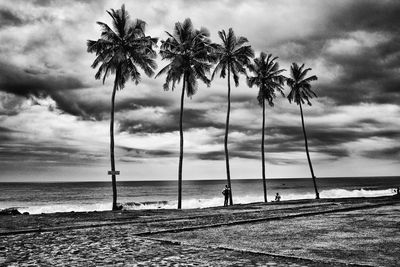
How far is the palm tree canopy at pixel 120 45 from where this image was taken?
1086 inches

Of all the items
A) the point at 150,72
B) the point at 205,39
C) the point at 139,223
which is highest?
the point at 205,39

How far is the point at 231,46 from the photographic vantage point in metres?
35.7

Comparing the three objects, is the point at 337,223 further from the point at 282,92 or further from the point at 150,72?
the point at 282,92

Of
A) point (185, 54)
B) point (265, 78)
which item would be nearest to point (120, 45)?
point (185, 54)

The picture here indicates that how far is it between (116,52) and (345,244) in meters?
22.1

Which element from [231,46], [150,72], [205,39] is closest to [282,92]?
[231,46]

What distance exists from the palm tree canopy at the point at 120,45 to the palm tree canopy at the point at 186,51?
8.85ft

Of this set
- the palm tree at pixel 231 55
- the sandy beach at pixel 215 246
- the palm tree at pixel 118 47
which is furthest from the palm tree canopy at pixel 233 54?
the sandy beach at pixel 215 246

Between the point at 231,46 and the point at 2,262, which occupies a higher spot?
the point at 231,46

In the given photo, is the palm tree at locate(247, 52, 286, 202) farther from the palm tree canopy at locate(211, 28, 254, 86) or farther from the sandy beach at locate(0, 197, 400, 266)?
the sandy beach at locate(0, 197, 400, 266)

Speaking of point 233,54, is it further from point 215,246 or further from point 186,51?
point 215,246

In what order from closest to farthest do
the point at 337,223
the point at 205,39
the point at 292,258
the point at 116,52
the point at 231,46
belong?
the point at 292,258 → the point at 337,223 → the point at 116,52 → the point at 205,39 → the point at 231,46

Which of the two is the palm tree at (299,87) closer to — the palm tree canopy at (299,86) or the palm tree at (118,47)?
the palm tree canopy at (299,86)

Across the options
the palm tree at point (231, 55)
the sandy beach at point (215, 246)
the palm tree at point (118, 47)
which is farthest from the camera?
the palm tree at point (231, 55)
